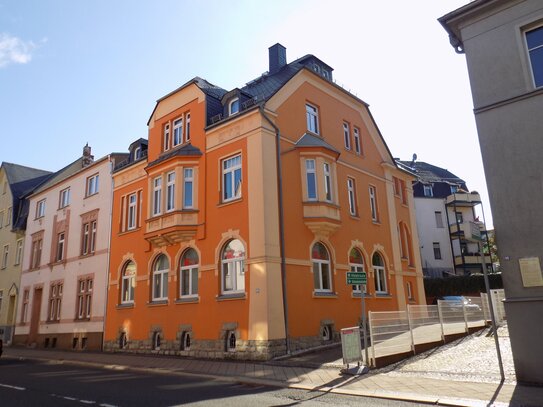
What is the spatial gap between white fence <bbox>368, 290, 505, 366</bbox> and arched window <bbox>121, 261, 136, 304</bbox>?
47.3ft

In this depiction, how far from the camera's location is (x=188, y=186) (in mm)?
19891

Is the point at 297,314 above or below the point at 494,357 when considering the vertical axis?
above

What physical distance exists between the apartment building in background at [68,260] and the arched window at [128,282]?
5.54ft

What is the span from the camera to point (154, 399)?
9.03m

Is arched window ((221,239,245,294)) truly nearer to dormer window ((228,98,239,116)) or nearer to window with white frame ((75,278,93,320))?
dormer window ((228,98,239,116))

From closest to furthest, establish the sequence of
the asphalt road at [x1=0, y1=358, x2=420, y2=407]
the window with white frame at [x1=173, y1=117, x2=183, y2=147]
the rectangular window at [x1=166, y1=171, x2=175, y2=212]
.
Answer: the asphalt road at [x1=0, y1=358, x2=420, y2=407], the rectangular window at [x1=166, y1=171, x2=175, y2=212], the window with white frame at [x1=173, y1=117, x2=183, y2=147]

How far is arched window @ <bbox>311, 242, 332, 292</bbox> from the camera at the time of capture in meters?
18.5

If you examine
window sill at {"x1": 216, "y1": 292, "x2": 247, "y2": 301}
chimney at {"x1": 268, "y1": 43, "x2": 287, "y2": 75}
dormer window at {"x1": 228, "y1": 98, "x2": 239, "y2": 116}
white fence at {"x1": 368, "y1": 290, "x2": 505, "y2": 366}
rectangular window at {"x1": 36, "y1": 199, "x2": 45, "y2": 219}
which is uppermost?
chimney at {"x1": 268, "y1": 43, "x2": 287, "y2": 75}

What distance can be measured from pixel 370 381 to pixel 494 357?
379cm

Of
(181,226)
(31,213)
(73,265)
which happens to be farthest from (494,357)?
(31,213)

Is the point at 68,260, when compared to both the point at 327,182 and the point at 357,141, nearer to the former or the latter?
the point at 327,182

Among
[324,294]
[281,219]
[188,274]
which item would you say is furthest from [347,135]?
[188,274]

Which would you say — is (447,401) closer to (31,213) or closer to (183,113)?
(183,113)

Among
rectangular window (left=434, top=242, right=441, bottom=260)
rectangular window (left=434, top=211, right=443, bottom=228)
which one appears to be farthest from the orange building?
rectangular window (left=434, top=211, right=443, bottom=228)
